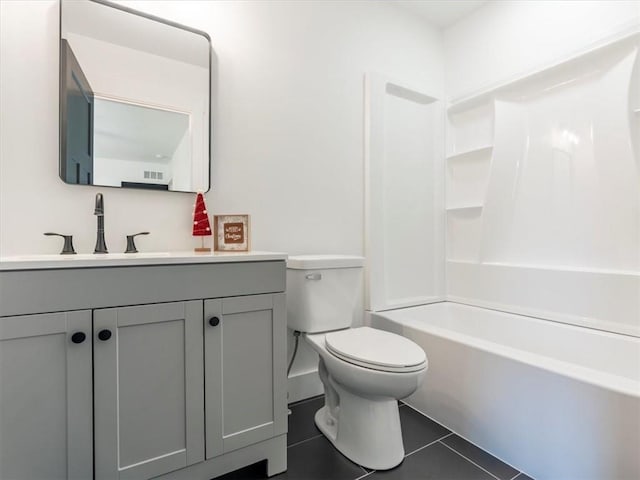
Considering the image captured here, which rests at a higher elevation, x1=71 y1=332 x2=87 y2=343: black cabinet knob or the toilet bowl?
x1=71 y1=332 x2=87 y2=343: black cabinet knob

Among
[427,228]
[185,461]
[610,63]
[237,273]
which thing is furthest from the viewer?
[427,228]

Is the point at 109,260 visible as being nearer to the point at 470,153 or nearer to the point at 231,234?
the point at 231,234

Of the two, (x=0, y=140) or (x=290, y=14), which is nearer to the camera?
(x=0, y=140)

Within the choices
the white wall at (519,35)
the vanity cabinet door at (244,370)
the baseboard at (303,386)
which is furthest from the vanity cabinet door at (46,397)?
the white wall at (519,35)

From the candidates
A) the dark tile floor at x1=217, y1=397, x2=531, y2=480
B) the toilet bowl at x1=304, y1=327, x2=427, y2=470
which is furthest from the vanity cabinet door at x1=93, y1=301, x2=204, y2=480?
the toilet bowl at x1=304, y1=327, x2=427, y2=470

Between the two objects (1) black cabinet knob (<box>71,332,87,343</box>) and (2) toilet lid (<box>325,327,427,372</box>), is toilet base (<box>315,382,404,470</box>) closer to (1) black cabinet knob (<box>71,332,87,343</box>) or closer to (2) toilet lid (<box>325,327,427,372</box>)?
(2) toilet lid (<box>325,327,427,372</box>)

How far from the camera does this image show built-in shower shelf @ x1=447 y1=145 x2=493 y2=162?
236 centimetres

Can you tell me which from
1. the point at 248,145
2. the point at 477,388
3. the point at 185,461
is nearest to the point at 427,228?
the point at 477,388

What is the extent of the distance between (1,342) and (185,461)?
0.69m

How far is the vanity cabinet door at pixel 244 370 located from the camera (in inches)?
49.9

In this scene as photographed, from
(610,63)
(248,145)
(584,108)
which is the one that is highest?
(610,63)

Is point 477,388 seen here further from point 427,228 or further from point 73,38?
point 73,38

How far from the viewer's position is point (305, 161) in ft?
6.78

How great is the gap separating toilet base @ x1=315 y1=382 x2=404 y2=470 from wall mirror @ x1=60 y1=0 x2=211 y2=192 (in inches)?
49.1
